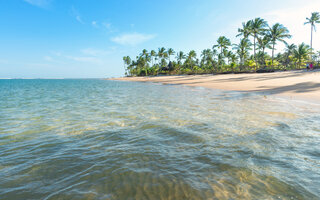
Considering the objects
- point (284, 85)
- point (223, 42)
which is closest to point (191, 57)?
point (223, 42)

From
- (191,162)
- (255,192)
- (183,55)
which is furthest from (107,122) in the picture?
(183,55)

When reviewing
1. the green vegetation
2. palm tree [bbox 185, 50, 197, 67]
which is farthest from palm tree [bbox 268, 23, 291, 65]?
palm tree [bbox 185, 50, 197, 67]

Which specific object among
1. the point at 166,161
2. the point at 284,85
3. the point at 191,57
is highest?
the point at 191,57

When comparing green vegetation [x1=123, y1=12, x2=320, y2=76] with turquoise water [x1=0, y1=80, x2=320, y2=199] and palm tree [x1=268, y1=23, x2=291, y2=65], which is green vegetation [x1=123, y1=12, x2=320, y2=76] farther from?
turquoise water [x1=0, y1=80, x2=320, y2=199]

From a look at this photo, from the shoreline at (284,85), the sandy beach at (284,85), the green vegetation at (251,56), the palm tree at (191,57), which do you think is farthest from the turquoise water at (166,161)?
the palm tree at (191,57)

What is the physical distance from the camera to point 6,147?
4.60 meters

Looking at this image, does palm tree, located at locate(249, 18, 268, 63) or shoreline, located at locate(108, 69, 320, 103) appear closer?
shoreline, located at locate(108, 69, 320, 103)

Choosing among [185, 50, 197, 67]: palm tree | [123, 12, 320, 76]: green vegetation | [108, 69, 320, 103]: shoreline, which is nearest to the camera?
[108, 69, 320, 103]: shoreline

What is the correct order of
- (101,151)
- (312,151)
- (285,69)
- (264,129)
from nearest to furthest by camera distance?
(312,151)
(101,151)
(264,129)
(285,69)

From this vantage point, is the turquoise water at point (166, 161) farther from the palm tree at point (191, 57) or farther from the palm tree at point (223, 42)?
the palm tree at point (191, 57)

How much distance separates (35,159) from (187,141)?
12.6ft

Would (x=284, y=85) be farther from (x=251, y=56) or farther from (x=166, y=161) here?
(x=251, y=56)

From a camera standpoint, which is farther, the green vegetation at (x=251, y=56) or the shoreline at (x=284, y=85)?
the green vegetation at (x=251, y=56)

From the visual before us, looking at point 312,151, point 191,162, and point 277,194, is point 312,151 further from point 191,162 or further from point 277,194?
point 191,162
